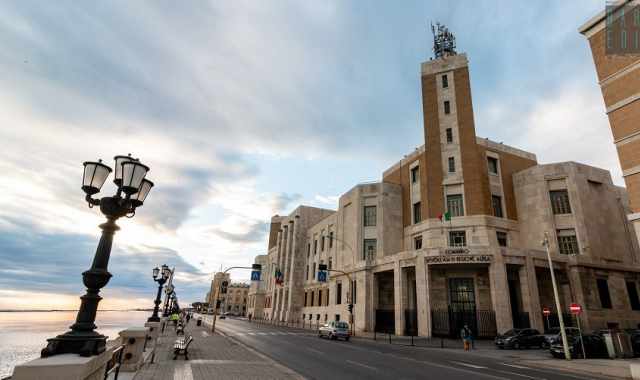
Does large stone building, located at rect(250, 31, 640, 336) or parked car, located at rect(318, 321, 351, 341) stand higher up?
large stone building, located at rect(250, 31, 640, 336)

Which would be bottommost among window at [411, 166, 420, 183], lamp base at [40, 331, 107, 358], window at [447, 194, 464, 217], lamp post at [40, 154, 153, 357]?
lamp base at [40, 331, 107, 358]

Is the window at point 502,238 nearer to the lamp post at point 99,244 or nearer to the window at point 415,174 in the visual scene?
the window at point 415,174

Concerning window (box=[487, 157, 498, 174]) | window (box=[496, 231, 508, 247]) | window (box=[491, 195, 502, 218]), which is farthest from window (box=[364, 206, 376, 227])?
window (box=[487, 157, 498, 174])

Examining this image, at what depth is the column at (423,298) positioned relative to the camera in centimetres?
3114

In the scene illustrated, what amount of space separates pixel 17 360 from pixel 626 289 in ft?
166

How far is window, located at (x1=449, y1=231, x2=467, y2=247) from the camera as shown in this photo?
35.8 m

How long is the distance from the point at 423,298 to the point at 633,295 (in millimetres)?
23579

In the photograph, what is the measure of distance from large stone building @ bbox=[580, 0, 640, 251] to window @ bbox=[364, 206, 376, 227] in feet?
95.3

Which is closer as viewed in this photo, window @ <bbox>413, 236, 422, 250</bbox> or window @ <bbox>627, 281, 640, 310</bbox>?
window @ <bbox>627, 281, 640, 310</bbox>

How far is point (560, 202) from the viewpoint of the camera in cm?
3688

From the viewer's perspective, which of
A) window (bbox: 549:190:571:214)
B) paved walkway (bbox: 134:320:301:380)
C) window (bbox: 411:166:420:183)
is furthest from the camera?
window (bbox: 411:166:420:183)

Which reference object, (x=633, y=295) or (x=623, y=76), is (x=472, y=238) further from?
(x=623, y=76)

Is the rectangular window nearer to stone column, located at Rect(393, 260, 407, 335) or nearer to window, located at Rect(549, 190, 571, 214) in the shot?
stone column, located at Rect(393, 260, 407, 335)

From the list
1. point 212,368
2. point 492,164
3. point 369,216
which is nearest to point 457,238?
point 492,164
